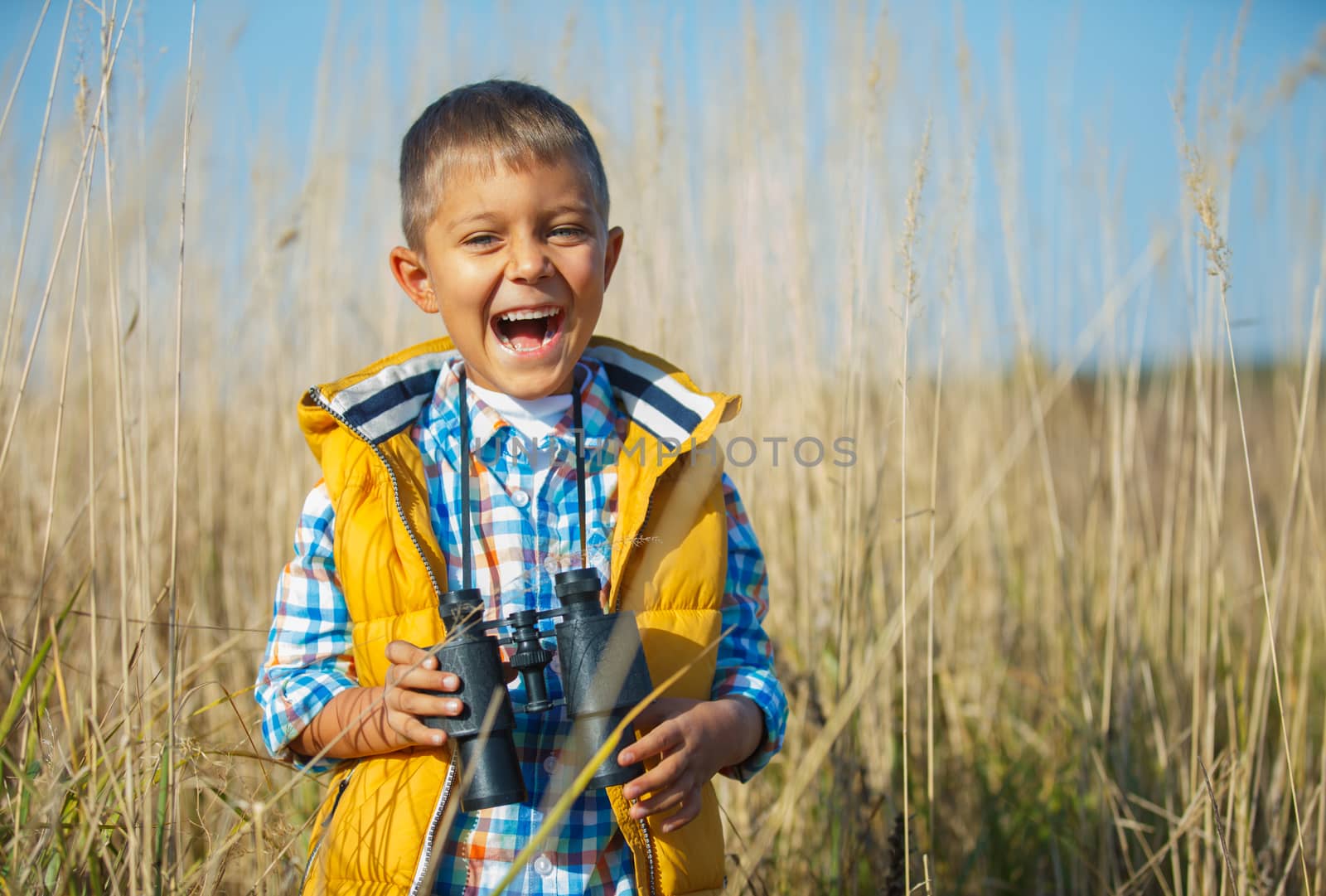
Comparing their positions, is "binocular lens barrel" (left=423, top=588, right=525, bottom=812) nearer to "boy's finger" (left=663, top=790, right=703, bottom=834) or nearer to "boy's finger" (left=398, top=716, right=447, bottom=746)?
"boy's finger" (left=398, top=716, right=447, bottom=746)

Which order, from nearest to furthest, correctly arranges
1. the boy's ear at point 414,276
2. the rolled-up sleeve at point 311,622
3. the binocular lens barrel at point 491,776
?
the binocular lens barrel at point 491,776
the rolled-up sleeve at point 311,622
the boy's ear at point 414,276

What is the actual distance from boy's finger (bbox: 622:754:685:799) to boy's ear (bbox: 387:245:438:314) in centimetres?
70

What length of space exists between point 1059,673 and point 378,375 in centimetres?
201

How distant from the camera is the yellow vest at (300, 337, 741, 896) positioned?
118 centimetres

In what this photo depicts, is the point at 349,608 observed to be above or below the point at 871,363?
below

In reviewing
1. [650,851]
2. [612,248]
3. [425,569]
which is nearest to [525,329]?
[612,248]

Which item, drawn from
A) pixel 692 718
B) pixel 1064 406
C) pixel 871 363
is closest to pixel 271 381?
pixel 871 363

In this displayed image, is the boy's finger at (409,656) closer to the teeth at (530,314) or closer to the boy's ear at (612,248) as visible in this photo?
the teeth at (530,314)

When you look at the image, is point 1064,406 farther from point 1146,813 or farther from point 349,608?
point 349,608

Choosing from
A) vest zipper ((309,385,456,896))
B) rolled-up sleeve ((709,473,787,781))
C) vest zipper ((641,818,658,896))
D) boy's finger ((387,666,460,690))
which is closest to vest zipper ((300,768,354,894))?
vest zipper ((309,385,456,896))

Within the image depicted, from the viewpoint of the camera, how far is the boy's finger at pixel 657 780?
3.61 feet

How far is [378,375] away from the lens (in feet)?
4.53

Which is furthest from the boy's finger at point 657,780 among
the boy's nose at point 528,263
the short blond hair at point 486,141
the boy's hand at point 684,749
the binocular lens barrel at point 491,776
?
the short blond hair at point 486,141

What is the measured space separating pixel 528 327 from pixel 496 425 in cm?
14
